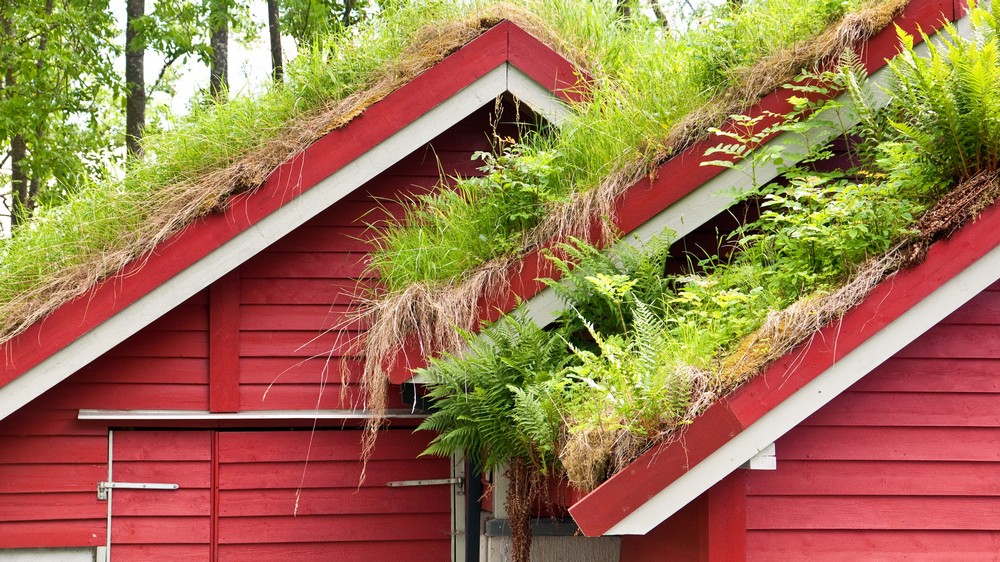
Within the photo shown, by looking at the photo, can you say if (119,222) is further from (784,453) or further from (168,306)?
(784,453)

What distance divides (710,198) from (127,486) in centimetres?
411

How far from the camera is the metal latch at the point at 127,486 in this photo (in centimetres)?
630

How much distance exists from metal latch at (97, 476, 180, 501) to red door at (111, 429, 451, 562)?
36mm

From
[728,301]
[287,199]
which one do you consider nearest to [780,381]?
[728,301]

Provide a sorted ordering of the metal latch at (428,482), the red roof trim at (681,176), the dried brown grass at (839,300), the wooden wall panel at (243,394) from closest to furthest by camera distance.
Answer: the dried brown grass at (839,300) → the red roof trim at (681,176) → the wooden wall panel at (243,394) → the metal latch at (428,482)

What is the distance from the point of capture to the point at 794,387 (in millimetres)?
3811

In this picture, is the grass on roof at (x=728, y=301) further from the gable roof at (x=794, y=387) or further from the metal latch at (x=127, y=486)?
the metal latch at (x=127, y=486)

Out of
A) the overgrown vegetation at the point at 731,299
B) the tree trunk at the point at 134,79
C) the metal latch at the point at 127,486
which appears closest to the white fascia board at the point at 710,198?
the overgrown vegetation at the point at 731,299

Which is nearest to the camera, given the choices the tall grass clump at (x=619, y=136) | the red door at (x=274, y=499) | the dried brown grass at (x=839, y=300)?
the dried brown grass at (x=839, y=300)

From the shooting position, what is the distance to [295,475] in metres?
6.54

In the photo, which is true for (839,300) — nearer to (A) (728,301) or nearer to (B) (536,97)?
(A) (728,301)

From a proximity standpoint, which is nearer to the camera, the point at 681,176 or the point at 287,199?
the point at 681,176

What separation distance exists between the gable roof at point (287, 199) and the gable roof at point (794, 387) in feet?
9.72

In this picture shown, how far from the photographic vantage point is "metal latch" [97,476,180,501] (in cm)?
630
